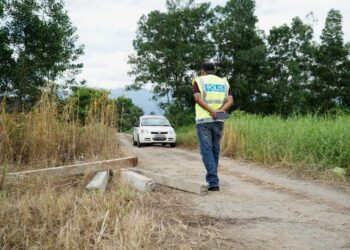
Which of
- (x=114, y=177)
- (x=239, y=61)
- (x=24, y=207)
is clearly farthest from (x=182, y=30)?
(x=24, y=207)

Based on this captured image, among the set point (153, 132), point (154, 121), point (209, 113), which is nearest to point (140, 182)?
point (209, 113)

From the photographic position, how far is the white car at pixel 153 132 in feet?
66.8

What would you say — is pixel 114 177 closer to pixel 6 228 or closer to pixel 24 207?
pixel 24 207

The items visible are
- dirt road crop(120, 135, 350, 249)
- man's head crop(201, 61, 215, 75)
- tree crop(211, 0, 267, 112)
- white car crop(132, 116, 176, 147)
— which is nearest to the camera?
dirt road crop(120, 135, 350, 249)

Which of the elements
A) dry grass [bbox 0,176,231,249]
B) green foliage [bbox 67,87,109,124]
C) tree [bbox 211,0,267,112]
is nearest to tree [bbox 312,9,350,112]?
tree [bbox 211,0,267,112]

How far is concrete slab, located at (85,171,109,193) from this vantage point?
5948 millimetres

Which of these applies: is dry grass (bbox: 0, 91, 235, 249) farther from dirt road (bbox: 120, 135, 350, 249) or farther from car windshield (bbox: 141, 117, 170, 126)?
car windshield (bbox: 141, 117, 170, 126)

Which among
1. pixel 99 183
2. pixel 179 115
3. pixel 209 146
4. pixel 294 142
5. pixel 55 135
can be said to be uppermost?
pixel 179 115

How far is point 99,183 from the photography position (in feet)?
20.4

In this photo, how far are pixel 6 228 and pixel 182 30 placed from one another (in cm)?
3068

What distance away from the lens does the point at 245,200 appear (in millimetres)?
6320

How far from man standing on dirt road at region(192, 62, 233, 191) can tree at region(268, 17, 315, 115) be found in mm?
31650

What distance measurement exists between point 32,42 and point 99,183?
789 inches

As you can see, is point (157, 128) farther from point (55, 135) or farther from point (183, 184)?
point (183, 184)
